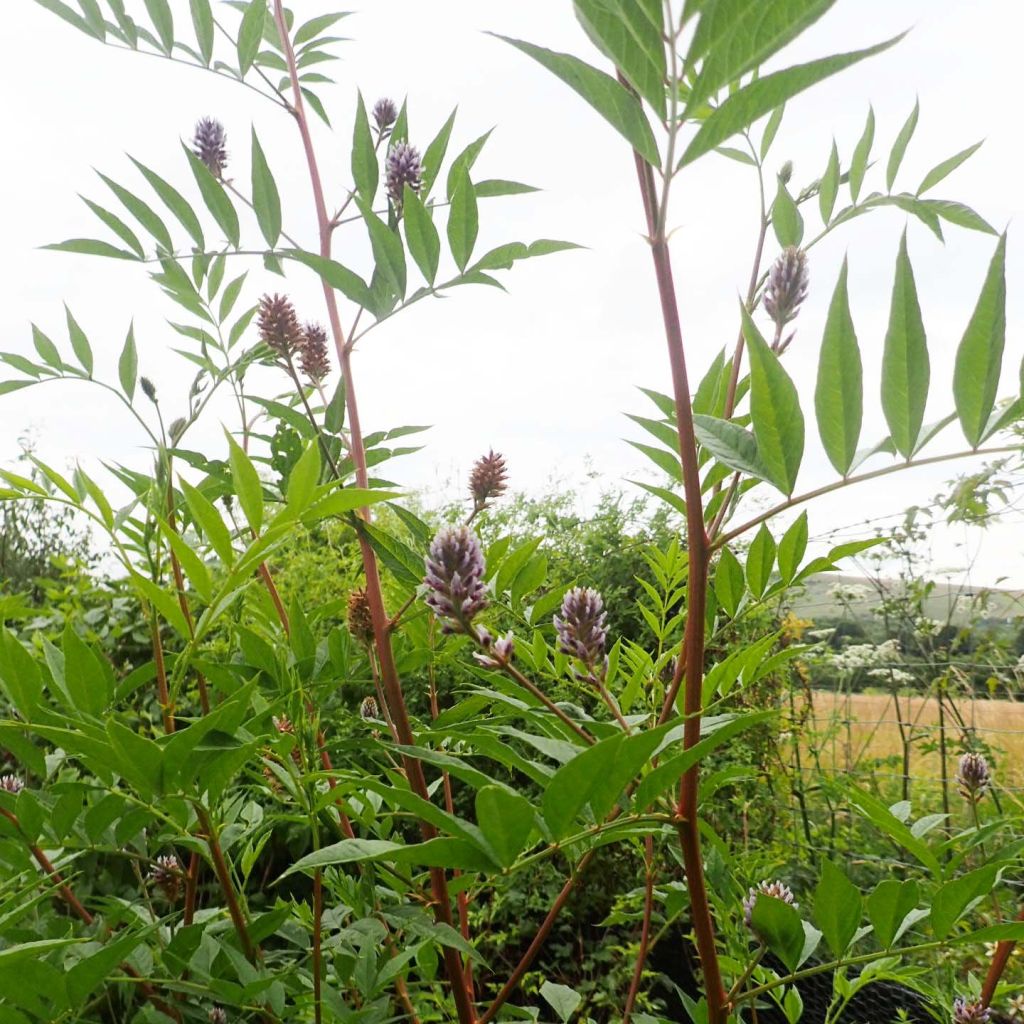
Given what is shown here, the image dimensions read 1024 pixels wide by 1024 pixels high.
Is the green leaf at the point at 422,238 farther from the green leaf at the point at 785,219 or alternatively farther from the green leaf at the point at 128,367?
the green leaf at the point at 128,367

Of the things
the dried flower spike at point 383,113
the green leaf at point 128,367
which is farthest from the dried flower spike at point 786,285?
the green leaf at point 128,367

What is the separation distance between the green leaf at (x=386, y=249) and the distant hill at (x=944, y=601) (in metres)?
2.07

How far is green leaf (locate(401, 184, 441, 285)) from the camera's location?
469 millimetres

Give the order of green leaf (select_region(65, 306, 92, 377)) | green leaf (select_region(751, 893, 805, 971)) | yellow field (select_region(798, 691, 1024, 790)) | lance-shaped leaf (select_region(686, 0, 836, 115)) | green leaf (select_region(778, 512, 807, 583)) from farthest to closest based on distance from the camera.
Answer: yellow field (select_region(798, 691, 1024, 790)) < green leaf (select_region(65, 306, 92, 377)) < green leaf (select_region(778, 512, 807, 583)) < green leaf (select_region(751, 893, 805, 971)) < lance-shaped leaf (select_region(686, 0, 836, 115))

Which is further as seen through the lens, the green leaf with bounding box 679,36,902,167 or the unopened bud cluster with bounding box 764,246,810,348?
the unopened bud cluster with bounding box 764,246,810,348

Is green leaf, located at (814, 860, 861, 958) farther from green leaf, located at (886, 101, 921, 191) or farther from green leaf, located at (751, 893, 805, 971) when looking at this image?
green leaf, located at (886, 101, 921, 191)

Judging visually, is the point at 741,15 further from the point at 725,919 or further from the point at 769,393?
the point at 725,919

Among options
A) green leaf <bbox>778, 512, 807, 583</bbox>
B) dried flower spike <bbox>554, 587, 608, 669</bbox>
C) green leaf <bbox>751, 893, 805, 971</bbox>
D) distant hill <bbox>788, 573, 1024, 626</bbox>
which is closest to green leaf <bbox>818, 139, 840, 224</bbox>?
green leaf <bbox>778, 512, 807, 583</bbox>

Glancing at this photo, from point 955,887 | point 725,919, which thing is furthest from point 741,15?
point 725,919

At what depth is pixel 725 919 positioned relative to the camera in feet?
1.84

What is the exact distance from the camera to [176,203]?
564 mm

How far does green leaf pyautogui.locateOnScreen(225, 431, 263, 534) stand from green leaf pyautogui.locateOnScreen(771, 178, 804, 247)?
0.36 metres

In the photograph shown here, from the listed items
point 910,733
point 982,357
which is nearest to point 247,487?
point 982,357

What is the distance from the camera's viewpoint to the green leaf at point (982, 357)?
332 millimetres
